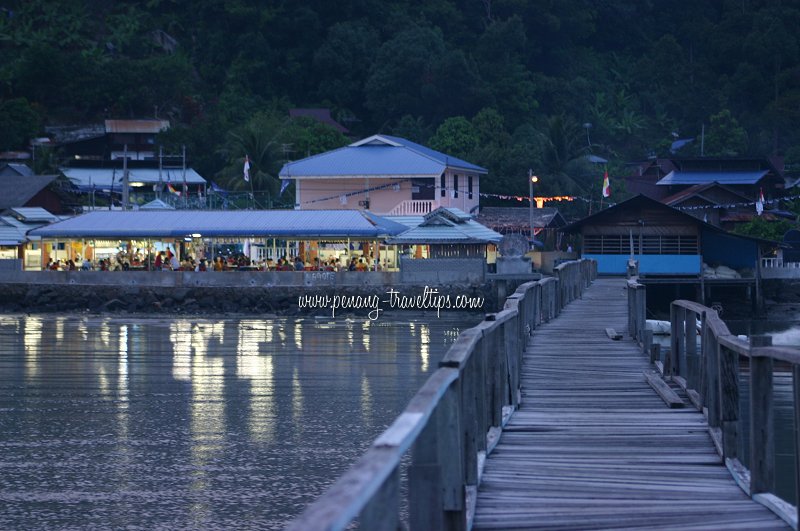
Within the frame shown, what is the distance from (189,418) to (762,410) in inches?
688

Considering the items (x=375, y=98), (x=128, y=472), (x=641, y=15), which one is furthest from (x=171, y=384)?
(x=641, y=15)

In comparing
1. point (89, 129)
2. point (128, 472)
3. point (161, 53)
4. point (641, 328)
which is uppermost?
point (161, 53)

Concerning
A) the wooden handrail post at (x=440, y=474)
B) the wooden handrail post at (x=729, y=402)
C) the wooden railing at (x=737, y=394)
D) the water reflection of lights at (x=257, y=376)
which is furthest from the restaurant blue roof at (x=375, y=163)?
the wooden handrail post at (x=440, y=474)

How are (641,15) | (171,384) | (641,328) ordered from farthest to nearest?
(641,15), (171,384), (641,328)

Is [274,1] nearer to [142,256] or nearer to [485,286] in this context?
[142,256]

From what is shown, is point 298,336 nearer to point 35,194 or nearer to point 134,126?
point 35,194

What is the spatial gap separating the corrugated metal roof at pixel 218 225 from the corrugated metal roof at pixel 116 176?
1196 inches

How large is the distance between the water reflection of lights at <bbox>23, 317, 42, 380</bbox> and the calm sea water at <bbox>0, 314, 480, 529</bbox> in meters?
0.06

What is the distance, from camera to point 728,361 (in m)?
10.9

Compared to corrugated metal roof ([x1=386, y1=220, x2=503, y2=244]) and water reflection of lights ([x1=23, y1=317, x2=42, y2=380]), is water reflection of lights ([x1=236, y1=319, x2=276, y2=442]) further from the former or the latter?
corrugated metal roof ([x1=386, y1=220, x2=503, y2=244])

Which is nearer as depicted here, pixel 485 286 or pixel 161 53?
pixel 485 286

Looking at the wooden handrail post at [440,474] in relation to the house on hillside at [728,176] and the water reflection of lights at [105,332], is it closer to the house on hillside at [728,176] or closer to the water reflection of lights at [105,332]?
the water reflection of lights at [105,332]

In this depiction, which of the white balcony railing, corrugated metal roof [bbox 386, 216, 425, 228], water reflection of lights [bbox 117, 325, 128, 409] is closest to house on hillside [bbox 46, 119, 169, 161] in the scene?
the white balcony railing

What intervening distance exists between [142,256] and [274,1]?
227 ft
